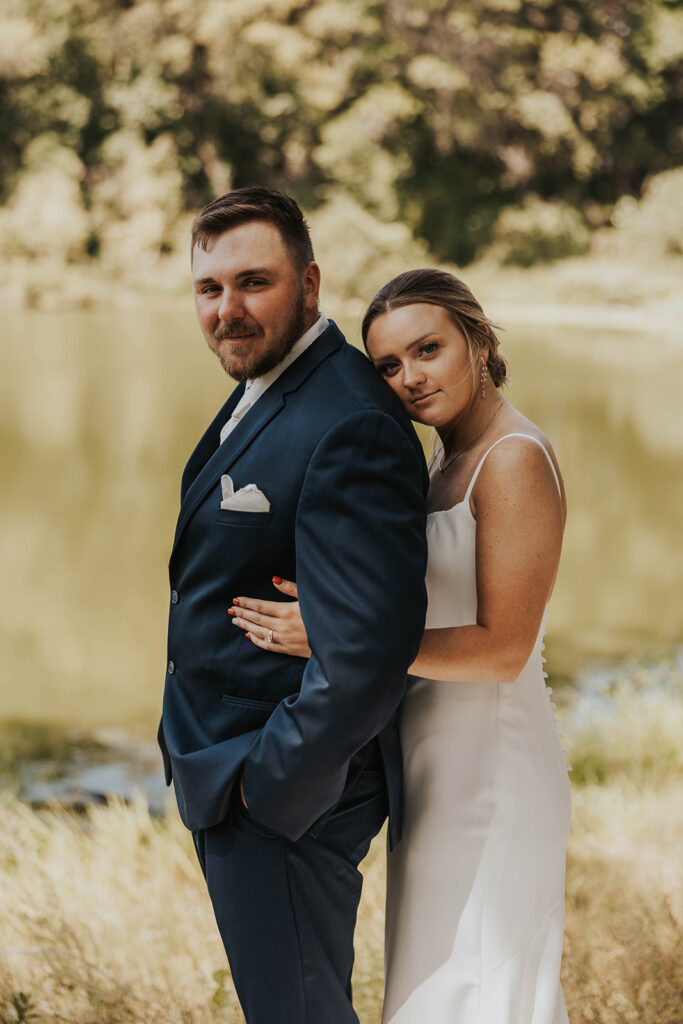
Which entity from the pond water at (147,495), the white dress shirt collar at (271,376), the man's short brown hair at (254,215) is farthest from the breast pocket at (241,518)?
the pond water at (147,495)

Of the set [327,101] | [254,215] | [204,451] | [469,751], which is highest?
[327,101]

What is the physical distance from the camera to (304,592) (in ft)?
4.76

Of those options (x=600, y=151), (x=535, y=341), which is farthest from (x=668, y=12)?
(x=535, y=341)

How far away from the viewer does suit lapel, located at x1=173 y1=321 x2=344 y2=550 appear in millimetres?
1579

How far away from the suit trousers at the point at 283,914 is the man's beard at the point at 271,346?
0.68 m

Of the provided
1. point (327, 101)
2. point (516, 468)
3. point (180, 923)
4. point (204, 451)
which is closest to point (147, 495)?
point (180, 923)

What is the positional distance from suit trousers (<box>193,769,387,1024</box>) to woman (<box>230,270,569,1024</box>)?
0.19 meters

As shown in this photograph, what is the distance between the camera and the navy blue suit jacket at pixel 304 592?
4.65 feet

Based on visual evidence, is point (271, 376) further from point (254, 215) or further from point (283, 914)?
point (283, 914)

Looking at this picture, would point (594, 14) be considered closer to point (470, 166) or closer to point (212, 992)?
point (470, 166)

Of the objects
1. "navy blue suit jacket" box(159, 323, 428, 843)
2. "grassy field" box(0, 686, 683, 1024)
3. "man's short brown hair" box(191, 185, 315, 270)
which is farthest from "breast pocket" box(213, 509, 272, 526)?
"grassy field" box(0, 686, 683, 1024)

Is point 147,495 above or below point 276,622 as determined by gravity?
above

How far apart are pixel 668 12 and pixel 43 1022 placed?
27.9 metres

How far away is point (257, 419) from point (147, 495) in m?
10.6
